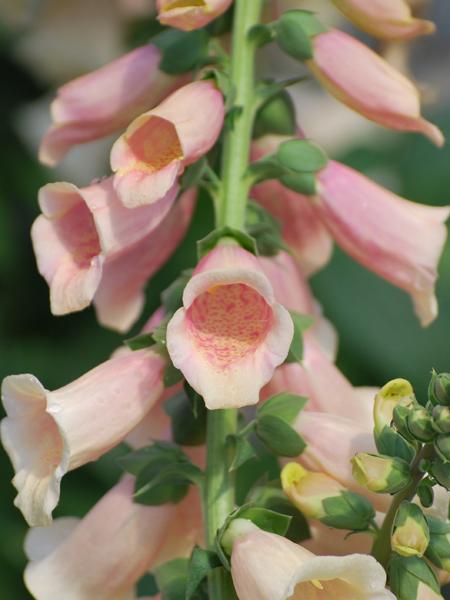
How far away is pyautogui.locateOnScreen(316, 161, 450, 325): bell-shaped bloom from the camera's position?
3.87ft

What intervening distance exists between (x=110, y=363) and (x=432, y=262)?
0.28 metres

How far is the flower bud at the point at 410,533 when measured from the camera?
93 cm

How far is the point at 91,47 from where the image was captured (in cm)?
291

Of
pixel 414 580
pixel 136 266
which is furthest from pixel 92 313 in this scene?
pixel 414 580

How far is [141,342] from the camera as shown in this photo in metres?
1.11

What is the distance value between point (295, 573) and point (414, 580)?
0.28 feet

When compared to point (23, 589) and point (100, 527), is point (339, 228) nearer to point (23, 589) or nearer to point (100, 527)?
point (100, 527)

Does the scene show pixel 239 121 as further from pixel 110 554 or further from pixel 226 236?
pixel 110 554

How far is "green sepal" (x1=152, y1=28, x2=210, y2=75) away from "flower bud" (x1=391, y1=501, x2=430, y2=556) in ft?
1.41

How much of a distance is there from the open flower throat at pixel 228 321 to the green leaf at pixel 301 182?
→ 0.13m

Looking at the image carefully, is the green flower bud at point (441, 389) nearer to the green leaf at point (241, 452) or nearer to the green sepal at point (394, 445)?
the green sepal at point (394, 445)

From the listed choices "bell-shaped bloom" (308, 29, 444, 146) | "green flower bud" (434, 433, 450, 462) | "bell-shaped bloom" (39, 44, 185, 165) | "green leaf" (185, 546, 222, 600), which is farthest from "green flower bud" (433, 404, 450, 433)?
"bell-shaped bloom" (39, 44, 185, 165)

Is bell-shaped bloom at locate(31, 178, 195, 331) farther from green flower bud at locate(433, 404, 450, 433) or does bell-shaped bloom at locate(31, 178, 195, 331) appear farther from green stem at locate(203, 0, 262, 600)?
green flower bud at locate(433, 404, 450, 433)

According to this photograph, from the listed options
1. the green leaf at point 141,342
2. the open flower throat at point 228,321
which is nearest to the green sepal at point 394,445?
the open flower throat at point 228,321
